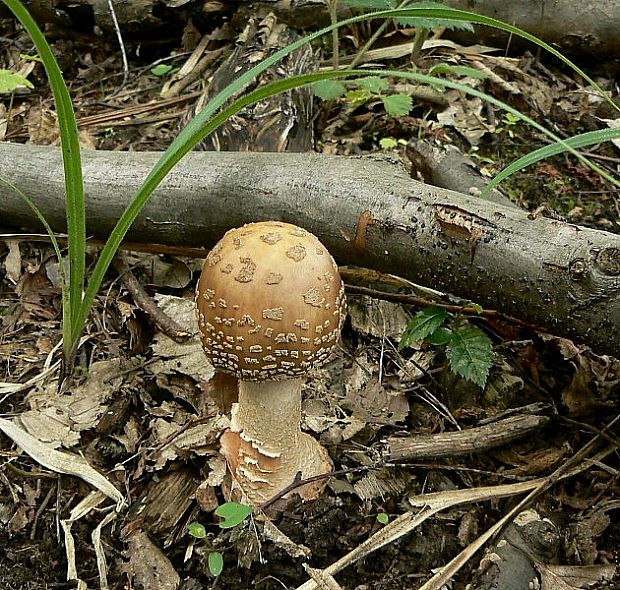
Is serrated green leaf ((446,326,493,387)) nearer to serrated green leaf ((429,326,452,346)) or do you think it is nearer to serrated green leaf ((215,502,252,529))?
serrated green leaf ((429,326,452,346))

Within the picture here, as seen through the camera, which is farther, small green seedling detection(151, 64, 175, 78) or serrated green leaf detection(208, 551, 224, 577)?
small green seedling detection(151, 64, 175, 78)

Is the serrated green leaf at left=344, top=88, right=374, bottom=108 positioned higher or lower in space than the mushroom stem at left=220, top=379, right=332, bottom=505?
higher

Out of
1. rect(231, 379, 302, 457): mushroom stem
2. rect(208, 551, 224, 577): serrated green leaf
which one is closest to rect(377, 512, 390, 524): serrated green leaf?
rect(231, 379, 302, 457): mushroom stem

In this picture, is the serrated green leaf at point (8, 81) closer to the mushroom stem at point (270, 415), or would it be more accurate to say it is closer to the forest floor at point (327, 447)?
the forest floor at point (327, 447)

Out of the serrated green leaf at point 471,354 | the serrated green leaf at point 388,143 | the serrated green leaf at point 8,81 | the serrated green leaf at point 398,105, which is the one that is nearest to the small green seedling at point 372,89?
the serrated green leaf at point 398,105

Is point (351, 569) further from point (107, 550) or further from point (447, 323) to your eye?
point (447, 323)

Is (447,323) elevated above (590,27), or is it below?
below

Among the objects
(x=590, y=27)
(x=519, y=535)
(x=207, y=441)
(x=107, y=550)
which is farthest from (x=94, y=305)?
(x=590, y=27)
